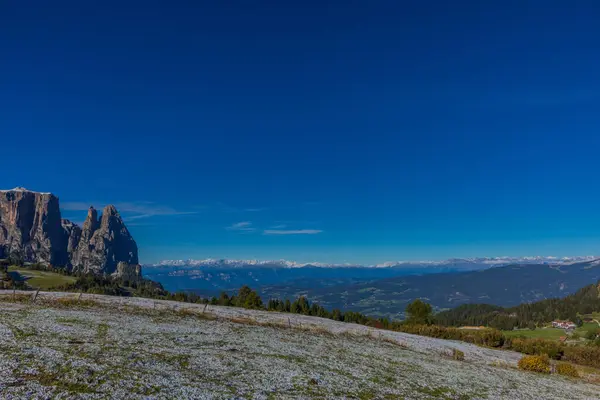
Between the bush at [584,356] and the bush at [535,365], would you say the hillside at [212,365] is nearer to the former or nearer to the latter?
the bush at [535,365]

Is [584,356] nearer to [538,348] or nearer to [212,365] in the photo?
[538,348]

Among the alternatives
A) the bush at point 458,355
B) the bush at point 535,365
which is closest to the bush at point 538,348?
the bush at point 535,365

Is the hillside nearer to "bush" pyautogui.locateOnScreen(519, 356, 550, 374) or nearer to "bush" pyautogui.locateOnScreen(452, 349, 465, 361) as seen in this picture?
"bush" pyautogui.locateOnScreen(452, 349, 465, 361)

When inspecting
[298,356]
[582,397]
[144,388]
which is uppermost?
[144,388]

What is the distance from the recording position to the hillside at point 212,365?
15.5 m

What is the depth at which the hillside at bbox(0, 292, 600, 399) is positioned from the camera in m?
15.5

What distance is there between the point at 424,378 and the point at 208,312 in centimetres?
2960

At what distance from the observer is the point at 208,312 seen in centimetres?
4628

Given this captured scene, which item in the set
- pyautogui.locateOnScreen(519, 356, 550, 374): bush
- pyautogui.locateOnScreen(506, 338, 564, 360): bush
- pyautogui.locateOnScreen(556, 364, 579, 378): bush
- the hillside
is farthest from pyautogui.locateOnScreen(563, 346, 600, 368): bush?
pyautogui.locateOnScreen(519, 356, 550, 374): bush

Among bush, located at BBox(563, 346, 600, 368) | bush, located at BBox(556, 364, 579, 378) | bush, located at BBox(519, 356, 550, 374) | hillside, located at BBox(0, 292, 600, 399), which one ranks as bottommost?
bush, located at BBox(563, 346, 600, 368)

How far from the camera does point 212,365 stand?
66.9 ft

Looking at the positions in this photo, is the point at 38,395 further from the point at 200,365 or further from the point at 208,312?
the point at 208,312

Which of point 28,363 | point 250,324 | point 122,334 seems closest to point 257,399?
point 28,363

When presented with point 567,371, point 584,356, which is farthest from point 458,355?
point 584,356
